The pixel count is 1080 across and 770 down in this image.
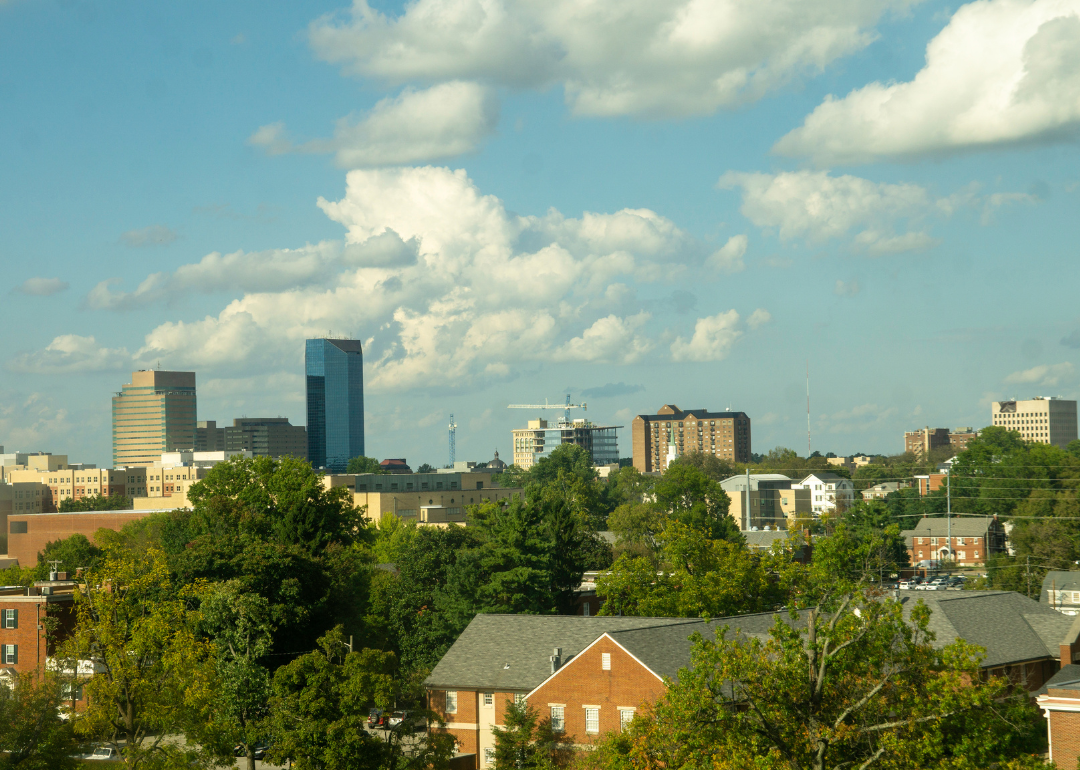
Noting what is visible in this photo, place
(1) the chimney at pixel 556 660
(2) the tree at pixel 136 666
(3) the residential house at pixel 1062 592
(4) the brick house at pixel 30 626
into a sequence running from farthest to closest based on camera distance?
(3) the residential house at pixel 1062 592
(4) the brick house at pixel 30 626
(1) the chimney at pixel 556 660
(2) the tree at pixel 136 666

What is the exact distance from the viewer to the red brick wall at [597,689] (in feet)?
145

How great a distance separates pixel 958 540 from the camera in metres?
148

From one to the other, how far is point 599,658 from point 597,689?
1.25 m

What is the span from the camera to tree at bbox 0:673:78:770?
Result: 105 ft

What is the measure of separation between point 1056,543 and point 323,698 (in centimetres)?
9556

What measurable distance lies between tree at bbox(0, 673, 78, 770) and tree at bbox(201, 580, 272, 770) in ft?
32.0

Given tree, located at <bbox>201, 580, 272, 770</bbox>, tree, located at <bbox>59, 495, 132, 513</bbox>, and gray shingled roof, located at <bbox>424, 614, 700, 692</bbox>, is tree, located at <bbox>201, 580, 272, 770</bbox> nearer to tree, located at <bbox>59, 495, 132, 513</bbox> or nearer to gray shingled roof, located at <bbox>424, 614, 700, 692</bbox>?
gray shingled roof, located at <bbox>424, 614, 700, 692</bbox>

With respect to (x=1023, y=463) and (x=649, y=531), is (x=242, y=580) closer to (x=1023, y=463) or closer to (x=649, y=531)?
(x=649, y=531)

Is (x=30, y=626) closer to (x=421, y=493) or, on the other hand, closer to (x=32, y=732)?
(x=32, y=732)

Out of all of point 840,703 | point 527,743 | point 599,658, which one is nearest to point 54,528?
point 527,743

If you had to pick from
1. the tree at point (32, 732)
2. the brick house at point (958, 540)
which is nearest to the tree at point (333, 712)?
the tree at point (32, 732)

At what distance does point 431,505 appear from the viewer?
171000 mm

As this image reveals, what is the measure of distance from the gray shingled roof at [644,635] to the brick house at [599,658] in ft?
0.18

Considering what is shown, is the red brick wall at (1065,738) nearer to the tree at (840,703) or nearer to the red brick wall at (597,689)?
the tree at (840,703)
